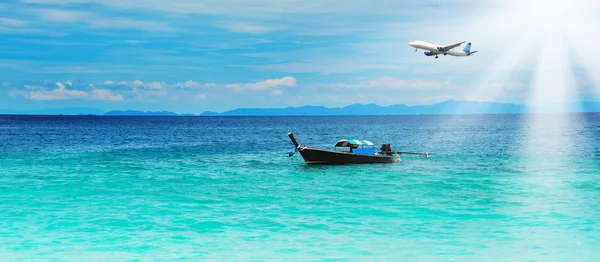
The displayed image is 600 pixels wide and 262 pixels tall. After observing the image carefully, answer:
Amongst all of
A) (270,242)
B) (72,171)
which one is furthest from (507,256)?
(72,171)

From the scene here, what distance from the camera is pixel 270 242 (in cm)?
2288

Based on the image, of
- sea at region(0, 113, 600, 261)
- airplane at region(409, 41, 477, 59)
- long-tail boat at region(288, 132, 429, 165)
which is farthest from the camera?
Answer: airplane at region(409, 41, 477, 59)

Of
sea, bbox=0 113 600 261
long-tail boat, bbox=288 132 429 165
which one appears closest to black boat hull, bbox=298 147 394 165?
long-tail boat, bbox=288 132 429 165

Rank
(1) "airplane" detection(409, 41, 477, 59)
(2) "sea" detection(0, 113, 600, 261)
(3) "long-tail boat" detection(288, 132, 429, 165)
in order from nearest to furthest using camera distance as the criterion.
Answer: (2) "sea" detection(0, 113, 600, 261) < (3) "long-tail boat" detection(288, 132, 429, 165) < (1) "airplane" detection(409, 41, 477, 59)

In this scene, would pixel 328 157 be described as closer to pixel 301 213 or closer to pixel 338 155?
pixel 338 155

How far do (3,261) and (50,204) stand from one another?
12.2m

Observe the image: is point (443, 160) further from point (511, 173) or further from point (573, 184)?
point (573, 184)

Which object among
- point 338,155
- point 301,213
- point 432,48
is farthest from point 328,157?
point 432,48

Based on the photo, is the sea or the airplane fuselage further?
the airplane fuselage

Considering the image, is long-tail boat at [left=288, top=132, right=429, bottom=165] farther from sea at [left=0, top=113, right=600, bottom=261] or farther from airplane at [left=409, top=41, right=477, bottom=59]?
airplane at [left=409, top=41, right=477, bottom=59]

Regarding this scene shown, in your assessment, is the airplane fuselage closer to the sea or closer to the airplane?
the airplane

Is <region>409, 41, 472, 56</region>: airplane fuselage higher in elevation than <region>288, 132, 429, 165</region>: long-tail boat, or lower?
higher

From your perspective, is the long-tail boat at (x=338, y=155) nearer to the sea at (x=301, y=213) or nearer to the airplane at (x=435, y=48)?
the sea at (x=301, y=213)

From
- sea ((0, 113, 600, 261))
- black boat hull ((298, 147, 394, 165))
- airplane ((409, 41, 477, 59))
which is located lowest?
sea ((0, 113, 600, 261))
